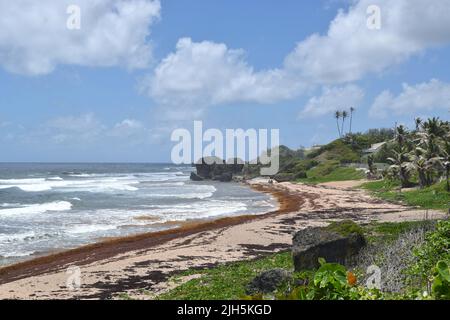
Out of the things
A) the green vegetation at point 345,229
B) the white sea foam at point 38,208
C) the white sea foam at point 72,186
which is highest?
the green vegetation at point 345,229

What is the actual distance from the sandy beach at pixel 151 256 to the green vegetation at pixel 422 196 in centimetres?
286

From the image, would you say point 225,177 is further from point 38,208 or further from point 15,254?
point 15,254

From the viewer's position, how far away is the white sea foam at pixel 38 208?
121 ft

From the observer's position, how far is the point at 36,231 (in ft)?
90.2

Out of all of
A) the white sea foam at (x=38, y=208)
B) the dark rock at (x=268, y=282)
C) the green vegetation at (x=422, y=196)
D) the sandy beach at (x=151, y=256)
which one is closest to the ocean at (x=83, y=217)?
the white sea foam at (x=38, y=208)

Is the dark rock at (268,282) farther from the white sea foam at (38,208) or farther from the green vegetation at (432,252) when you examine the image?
the white sea foam at (38,208)

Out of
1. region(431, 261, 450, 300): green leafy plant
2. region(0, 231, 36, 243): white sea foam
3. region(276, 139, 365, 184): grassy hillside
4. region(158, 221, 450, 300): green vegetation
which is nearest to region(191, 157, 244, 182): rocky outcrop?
region(276, 139, 365, 184): grassy hillside

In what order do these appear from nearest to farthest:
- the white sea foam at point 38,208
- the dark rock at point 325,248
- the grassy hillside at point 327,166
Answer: the dark rock at point 325,248
the white sea foam at point 38,208
the grassy hillside at point 327,166

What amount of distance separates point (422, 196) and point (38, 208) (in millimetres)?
32668

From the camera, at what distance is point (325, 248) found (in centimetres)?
1405

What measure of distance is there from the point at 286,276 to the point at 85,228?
20.8 metres

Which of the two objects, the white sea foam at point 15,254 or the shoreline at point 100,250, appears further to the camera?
the white sea foam at point 15,254
